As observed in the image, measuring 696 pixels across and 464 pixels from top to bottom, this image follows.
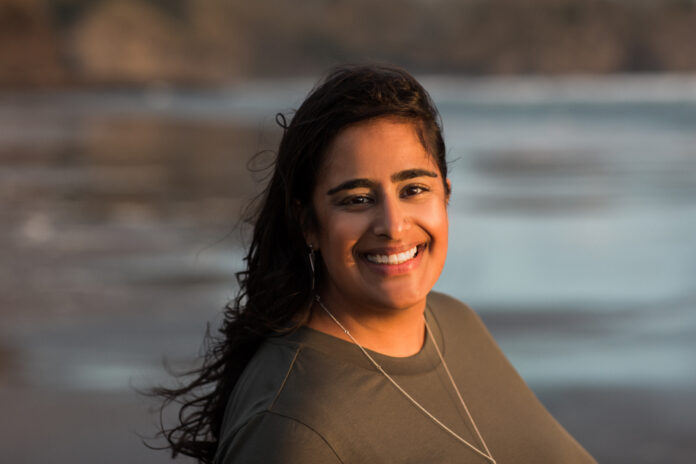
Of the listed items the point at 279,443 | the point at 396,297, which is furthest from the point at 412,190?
the point at 279,443

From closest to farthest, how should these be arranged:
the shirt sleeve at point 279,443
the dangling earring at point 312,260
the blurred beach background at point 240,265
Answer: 1. the shirt sleeve at point 279,443
2. the dangling earring at point 312,260
3. the blurred beach background at point 240,265

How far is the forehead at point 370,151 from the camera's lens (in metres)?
1.79

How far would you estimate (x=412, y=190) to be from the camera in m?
1.85

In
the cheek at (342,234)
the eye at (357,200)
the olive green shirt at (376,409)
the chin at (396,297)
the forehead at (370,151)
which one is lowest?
the olive green shirt at (376,409)

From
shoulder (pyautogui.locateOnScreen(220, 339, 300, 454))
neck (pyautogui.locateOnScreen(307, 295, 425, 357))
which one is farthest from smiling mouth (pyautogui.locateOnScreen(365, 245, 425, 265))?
shoulder (pyautogui.locateOnScreen(220, 339, 300, 454))

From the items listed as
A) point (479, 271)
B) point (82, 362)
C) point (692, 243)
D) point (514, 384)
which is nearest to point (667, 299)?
point (479, 271)

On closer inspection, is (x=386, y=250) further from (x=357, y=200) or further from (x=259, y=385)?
(x=259, y=385)

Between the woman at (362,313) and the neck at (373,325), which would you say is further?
the neck at (373,325)

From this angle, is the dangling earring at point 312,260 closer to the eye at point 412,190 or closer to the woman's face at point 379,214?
the woman's face at point 379,214

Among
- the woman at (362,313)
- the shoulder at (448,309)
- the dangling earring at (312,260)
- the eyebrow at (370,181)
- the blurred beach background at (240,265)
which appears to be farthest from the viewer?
the blurred beach background at (240,265)

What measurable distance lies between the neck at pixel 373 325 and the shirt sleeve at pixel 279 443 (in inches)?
11.2

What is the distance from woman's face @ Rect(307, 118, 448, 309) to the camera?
70.7 inches

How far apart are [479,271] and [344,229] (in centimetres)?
554

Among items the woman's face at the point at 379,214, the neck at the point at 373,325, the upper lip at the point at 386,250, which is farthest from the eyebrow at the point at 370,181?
the neck at the point at 373,325
